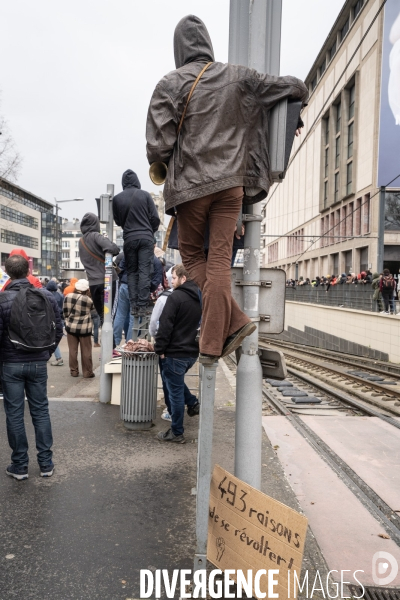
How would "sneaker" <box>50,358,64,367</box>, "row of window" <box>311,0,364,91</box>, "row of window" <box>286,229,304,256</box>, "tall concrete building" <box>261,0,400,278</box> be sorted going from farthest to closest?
"row of window" <box>286,229,304,256</box>, "row of window" <box>311,0,364,91</box>, "tall concrete building" <box>261,0,400,278</box>, "sneaker" <box>50,358,64,367</box>

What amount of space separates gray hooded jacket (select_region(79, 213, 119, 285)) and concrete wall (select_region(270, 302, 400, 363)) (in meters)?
12.1

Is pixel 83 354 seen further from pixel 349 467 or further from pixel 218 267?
pixel 218 267

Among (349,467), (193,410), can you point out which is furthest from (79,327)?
(349,467)

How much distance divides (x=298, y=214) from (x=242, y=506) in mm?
60634

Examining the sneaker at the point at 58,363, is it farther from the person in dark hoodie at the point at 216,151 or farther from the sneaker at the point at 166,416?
the person in dark hoodie at the point at 216,151

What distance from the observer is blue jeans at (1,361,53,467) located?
14.2 feet

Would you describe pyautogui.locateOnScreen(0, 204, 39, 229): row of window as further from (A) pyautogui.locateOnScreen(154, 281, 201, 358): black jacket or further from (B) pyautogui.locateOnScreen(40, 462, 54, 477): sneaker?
(B) pyautogui.locateOnScreen(40, 462, 54, 477): sneaker

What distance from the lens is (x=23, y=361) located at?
436cm

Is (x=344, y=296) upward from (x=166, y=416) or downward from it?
upward

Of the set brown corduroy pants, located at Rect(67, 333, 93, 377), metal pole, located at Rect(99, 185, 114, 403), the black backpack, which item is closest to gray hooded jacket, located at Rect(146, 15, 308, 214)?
the black backpack

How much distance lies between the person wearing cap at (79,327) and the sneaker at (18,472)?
4.76m

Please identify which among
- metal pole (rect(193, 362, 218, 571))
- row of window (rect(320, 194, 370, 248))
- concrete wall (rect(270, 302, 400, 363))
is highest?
row of window (rect(320, 194, 370, 248))

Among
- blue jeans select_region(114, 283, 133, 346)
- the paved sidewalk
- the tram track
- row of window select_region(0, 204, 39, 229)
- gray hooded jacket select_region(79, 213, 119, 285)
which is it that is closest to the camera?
the paved sidewalk

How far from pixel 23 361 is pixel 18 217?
245 feet
